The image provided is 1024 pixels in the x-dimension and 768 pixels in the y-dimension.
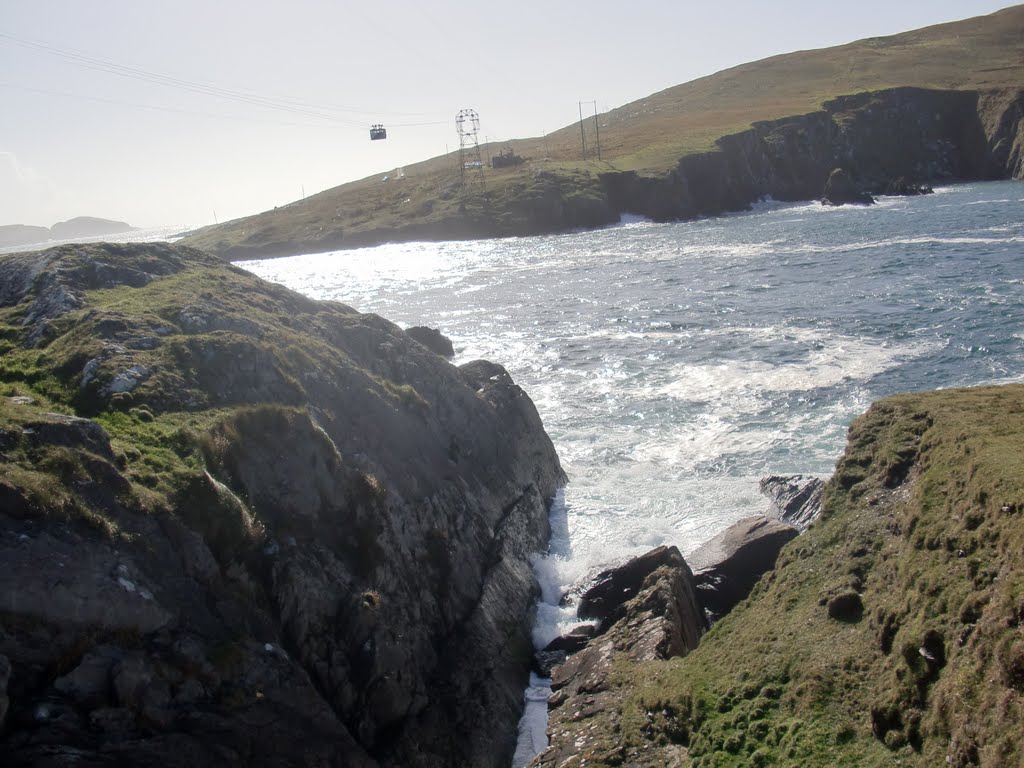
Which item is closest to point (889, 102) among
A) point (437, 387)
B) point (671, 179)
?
point (671, 179)

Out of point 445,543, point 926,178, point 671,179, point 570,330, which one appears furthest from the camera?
point 926,178

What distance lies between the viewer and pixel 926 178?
430 feet

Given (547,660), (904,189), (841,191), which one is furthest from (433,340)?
(904,189)

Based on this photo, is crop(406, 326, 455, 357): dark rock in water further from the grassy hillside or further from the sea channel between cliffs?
the grassy hillside

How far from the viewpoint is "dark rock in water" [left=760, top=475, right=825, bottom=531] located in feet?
62.3

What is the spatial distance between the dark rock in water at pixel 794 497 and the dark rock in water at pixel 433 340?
22140 millimetres

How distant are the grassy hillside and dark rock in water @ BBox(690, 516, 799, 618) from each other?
105502 millimetres

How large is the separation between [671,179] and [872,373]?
92.2 metres

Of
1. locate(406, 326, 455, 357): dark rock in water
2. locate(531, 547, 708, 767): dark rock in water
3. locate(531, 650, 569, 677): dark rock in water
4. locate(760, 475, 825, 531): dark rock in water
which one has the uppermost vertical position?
locate(406, 326, 455, 357): dark rock in water

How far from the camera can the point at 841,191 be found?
375 feet

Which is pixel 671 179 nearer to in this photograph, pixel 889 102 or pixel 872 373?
pixel 889 102

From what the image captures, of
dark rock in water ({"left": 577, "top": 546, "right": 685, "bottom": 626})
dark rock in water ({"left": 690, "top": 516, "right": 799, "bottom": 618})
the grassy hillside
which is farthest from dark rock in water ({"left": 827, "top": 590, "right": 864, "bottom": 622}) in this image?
the grassy hillside

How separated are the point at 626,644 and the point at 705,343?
28710 mm

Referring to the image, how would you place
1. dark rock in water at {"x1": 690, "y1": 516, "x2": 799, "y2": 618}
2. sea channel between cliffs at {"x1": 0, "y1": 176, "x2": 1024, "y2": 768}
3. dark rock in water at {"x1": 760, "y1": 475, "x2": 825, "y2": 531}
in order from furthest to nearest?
dark rock in water at {"x1": 760, "y1": 475, "x2": 825, "y2": 531} < dark rock in water at {"x1": 690, "y1": 516, "x2": 799, "y2": 618} < sea channel between cliffs at {"x1": 0, "y1": 176, "x2": 1024, "y2": 768}
